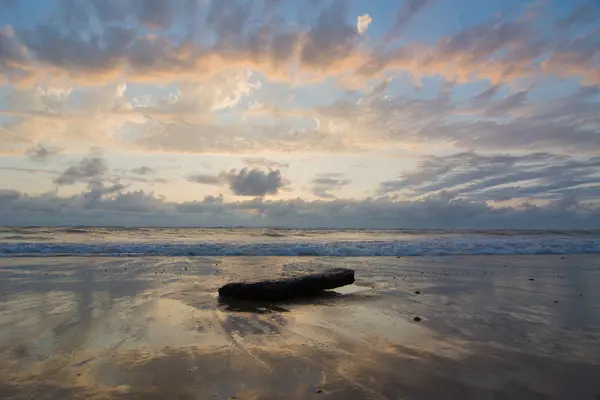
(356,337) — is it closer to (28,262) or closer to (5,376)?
(5,376)

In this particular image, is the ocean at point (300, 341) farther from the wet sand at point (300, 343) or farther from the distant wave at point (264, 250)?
the distant wave at point (264, 250)

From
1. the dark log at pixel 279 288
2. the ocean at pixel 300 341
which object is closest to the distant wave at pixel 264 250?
the ocean at pixel 300 341

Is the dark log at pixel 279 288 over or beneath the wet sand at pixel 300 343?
over

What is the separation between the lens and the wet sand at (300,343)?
4.05 m

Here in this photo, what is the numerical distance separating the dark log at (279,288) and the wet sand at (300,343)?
0.46 m

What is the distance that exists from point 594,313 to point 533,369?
4127 millimetres

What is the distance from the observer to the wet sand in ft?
13.3

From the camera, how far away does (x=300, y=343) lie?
5586 mm

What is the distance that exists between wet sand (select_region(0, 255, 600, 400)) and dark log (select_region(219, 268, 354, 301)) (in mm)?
458

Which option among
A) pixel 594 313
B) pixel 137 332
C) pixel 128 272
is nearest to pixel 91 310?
pixel 137 332

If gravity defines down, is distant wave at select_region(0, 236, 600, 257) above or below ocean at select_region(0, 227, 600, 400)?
above

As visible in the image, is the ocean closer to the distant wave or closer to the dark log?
the dark log

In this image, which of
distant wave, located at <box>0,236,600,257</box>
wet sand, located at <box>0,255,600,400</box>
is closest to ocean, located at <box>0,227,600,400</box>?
wet sand, located at <box>0,255,600,400</box>

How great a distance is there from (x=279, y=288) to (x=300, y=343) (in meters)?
3.16
